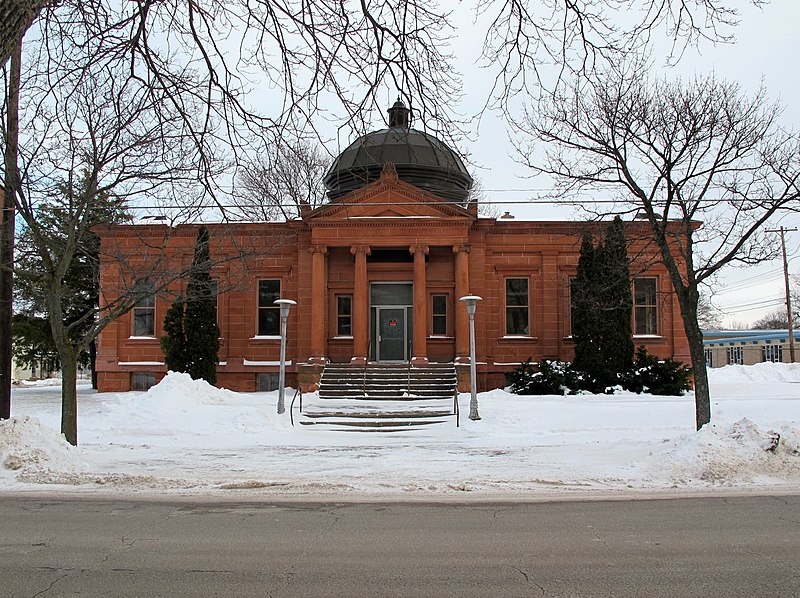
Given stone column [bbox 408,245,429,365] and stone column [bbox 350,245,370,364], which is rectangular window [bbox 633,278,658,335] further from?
stone column [bbox 350,245,370,364]

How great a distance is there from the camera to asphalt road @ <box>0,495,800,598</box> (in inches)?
213

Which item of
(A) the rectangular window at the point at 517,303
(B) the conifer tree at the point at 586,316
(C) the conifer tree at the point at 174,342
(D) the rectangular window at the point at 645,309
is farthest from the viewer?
(D) the rectangular window at the point at 645,309

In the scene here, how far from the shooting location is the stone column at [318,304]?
84.3 feet

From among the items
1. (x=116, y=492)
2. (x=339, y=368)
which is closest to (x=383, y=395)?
(x=339, y=368)

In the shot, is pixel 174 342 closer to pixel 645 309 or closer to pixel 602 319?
pixel 602 319

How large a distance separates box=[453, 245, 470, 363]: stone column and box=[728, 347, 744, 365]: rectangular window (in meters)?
38.3

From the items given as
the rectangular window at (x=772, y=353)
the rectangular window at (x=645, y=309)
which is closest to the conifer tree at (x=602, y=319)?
the rectangular window at (x=645, y=309)

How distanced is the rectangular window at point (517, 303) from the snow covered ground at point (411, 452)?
7.37 meters

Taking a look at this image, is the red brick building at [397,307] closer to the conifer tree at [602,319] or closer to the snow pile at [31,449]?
the conifer tree at [602,319]

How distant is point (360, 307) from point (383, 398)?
3915 mm

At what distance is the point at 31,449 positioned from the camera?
36.2 ft

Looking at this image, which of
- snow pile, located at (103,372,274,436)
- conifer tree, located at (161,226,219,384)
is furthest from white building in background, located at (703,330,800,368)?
snow pile, located at (103,372,274,436)

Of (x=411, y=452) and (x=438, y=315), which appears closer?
(x=411, y=452)

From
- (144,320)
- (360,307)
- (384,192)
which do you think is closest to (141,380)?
(144,320)
